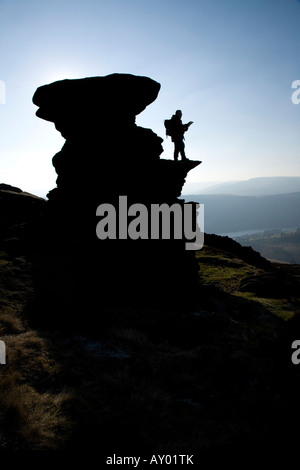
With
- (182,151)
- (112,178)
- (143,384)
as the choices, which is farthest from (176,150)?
(143,384)

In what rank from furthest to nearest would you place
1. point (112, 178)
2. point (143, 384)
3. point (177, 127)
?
point (177, 127), point (112, 178), point (143, 384)

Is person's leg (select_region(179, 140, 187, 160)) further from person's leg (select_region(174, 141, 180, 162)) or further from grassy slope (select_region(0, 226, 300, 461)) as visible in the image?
grassy slope (select_region(0, 226, 300, 461))

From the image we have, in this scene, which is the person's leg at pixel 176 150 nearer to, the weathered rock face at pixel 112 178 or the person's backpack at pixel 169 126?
the person's backpack at pixel 169 126

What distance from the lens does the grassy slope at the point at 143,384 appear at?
6367 mm

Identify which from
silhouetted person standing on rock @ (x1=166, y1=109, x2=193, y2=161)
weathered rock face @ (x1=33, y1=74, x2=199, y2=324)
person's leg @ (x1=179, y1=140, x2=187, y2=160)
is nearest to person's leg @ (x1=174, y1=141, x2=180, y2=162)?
person's leg @ (x1=179, y1=140, x2=187, y2=160)

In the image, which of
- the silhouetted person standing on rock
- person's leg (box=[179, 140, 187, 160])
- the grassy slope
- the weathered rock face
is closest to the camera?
the grassy slope

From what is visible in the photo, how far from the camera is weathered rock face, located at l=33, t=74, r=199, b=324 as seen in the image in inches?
690

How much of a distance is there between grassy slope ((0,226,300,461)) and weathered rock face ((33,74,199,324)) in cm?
320

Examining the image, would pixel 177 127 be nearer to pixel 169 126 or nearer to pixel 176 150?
pixel 169 126

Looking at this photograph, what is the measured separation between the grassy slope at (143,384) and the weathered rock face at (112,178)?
126 inches

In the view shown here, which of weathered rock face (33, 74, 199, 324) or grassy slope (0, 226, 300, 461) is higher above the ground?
weathered rock face (33, 74, 199, 324)

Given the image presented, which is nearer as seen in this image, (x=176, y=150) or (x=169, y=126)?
(x=169, y=126)

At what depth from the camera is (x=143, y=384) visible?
8.60 metres

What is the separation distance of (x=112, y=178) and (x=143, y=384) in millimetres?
13181
